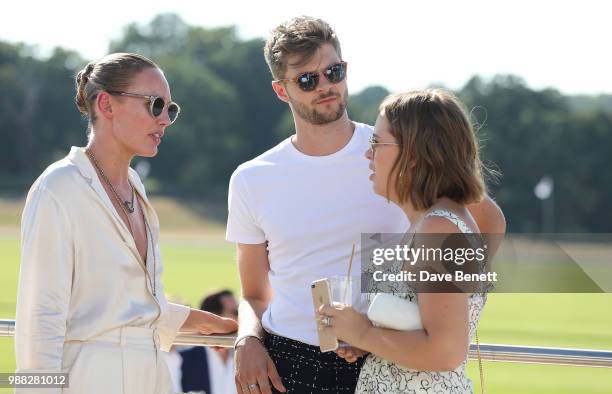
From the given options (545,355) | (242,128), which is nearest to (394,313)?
(545,355)

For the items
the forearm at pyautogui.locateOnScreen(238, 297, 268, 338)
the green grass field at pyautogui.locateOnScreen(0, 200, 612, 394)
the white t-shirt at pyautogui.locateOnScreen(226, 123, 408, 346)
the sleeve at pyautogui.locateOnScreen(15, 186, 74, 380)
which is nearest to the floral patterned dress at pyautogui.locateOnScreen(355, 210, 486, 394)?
the white t-shirt at pyautogui.locateOnScreen(226, 123, 408, 346)

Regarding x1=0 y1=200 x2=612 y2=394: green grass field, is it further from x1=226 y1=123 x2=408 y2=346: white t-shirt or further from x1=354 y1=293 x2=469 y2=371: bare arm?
x1=354 y1=293 x2=469 y2=371: bare arm

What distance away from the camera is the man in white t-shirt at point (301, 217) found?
331cm

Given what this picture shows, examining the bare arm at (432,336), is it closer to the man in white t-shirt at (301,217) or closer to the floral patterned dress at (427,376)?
the floral patterned dress at (427,376)

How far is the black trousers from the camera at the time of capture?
10.7ft

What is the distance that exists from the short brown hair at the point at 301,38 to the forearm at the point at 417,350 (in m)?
1.27

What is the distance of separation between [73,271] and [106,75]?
0.67 m

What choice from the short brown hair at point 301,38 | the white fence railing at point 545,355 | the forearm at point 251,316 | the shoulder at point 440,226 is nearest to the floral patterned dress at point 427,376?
the shoulder at point 440,226

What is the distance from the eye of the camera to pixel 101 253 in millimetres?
2994

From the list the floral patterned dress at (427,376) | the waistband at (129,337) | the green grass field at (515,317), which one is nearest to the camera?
the floral patterned dress at (427,376)

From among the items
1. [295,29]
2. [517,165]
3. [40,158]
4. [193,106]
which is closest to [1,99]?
[40,158]

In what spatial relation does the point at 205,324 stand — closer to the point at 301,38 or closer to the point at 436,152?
the point at 301,38

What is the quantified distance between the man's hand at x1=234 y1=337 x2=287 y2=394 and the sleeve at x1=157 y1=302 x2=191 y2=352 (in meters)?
0.27

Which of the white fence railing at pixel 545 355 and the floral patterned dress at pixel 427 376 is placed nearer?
the floral patterned dress at pixel 427 376
